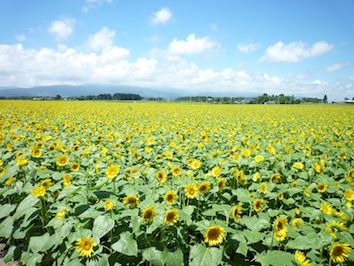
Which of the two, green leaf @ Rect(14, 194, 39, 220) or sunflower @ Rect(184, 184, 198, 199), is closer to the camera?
green leaf @ Rect(14, 194, 39, 220)

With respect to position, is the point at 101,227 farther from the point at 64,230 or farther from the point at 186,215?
the point at 186,215

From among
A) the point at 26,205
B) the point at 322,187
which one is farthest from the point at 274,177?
the point at 26,205

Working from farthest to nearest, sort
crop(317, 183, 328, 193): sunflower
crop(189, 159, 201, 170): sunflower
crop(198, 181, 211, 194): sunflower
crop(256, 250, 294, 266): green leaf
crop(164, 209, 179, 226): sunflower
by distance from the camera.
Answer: crop(189, 159, 201, 170): sunflower
crop(317, 183, 328, 193): sunflower
crop(198, 181, 211, 194): sunflower
crop(164, 209, 179, 226): sunflower
crop(256, 250, 294, 266): green leaf

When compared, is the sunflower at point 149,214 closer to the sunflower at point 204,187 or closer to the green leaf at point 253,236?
the sunflower at point 204,187

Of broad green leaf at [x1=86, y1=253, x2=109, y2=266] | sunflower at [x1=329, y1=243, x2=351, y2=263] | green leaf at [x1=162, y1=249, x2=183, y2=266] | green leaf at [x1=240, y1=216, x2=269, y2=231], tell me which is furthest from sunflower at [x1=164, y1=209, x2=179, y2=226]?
sunflower at [x1=329, y1=243, x2=351, y2=263]

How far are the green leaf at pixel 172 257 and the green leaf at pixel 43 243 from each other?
941mm

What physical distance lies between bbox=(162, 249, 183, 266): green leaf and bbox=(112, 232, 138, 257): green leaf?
0.79ft

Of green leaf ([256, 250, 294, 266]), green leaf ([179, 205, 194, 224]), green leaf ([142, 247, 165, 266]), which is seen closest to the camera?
green leaf ([256, 250, 294, 266])

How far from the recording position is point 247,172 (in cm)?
379

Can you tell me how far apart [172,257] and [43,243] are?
3.96ft

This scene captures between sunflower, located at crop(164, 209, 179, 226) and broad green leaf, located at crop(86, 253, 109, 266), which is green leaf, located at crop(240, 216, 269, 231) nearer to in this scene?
sunflower, located at crop(164, 209, 179, 226)

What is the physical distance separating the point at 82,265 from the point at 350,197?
2.70 metres

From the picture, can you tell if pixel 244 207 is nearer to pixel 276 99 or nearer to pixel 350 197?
pixel 350 197

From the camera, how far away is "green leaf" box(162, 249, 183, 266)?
171 cm
